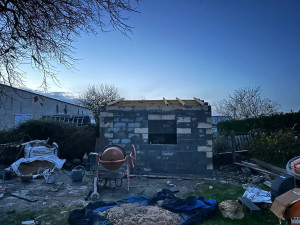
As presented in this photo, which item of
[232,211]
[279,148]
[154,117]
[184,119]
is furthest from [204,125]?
[232,211]

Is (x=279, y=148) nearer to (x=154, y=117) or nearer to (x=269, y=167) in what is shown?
(x=269, y=167)

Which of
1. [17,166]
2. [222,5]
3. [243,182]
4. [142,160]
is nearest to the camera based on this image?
[222,5]

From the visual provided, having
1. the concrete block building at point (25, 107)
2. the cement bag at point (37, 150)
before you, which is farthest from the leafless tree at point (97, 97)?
the cement bag at point (37, 150)

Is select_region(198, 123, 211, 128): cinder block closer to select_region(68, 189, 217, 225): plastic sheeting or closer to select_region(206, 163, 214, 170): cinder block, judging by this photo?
select_region(206, 163, 214, 170): cinder block

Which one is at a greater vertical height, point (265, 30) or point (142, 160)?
point (265, 30)

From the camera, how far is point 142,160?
9.21m

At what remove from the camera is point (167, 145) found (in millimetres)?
9016

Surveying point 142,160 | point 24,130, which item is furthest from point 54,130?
point 142,160

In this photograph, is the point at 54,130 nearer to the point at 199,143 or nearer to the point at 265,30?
the point at 199,143

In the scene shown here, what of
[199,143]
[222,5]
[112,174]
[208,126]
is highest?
[222,5]

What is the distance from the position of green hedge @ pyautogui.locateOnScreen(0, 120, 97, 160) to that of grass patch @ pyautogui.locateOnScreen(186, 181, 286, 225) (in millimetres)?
6288

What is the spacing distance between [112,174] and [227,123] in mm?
9400

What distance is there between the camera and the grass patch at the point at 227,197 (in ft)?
14.8

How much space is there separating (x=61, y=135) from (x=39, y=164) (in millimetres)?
2575
